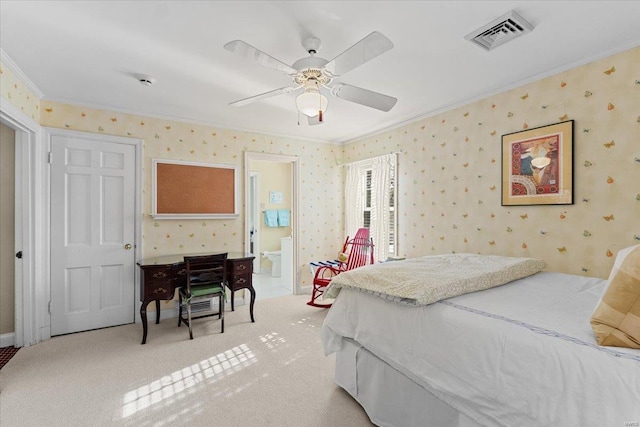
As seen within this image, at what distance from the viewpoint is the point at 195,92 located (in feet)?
10.2

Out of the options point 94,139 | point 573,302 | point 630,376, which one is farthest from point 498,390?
point 94,139

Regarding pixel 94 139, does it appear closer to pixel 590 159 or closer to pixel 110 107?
pixel 110 107

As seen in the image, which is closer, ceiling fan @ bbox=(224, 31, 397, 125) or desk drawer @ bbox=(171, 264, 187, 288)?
ceiling fan @ bbox=(224, 31, 397, 125)

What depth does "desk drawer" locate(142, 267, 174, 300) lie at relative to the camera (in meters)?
3.12

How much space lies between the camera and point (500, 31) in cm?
206

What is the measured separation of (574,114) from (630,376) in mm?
2324

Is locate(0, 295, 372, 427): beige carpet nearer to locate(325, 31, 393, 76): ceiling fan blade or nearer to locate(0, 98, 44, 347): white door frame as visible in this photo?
locate(0, 98, 44, 347): white door frame

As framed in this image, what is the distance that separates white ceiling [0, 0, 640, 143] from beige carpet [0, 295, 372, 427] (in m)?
2.50

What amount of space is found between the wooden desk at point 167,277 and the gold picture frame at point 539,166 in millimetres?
2877

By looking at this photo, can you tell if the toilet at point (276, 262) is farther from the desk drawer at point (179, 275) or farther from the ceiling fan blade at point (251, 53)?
the ceiling fan blade at point (251, 53)

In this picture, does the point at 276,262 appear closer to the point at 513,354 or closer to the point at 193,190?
the point at 193,190

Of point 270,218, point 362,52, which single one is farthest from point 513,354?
point 270,218

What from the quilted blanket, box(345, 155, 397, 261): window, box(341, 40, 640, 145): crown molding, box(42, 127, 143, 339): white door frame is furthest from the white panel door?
box(341, 40, 640, 145): crown molding

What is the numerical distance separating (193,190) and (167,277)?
1.22 meters
